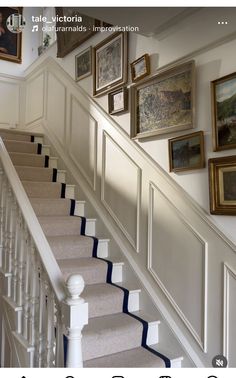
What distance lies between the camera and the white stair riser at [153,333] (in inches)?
85.4

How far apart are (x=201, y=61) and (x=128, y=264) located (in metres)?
1.59

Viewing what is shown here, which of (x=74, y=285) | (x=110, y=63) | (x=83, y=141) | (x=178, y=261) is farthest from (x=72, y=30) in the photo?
(x=74, y=285)

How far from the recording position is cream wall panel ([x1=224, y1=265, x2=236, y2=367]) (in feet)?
5.68

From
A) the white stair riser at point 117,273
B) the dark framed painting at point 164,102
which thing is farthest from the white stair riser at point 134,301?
the dark framed painting at point 164,102

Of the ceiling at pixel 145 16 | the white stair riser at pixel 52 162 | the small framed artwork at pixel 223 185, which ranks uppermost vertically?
the ceiling at pixel 145 16

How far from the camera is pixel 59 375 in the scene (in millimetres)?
1443

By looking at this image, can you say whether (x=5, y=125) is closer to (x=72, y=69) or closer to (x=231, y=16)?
(x=72, y=69)

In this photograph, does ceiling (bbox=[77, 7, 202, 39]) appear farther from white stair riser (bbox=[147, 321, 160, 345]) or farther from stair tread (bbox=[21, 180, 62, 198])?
white stair riser (bbox=[147, 321, 160, 345])

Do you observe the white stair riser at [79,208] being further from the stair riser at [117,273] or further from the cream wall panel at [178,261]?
the cream wall panel at [178,261]

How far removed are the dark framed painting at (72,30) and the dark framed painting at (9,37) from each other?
4.55 ft

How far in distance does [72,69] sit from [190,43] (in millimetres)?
1814

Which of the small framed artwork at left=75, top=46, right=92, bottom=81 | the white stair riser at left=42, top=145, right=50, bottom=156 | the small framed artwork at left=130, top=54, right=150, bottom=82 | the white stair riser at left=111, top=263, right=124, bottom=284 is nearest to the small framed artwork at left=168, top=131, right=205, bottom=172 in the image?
the small framed artwork at left=130, top=54, right=150, bottom=82

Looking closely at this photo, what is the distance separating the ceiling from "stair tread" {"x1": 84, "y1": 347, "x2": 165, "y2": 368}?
7.03 feet

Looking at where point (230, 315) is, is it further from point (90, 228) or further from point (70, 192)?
point (70, 192)
